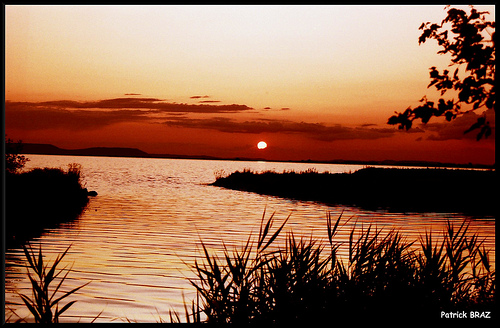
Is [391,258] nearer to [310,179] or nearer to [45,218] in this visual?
[45,218]

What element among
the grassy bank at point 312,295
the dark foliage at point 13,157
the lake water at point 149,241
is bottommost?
the lake water at point 149,241

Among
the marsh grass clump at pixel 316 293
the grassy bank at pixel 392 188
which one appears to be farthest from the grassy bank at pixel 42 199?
the marsh grass clump at pixel 316 293

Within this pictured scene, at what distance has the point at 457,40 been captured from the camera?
5586mm

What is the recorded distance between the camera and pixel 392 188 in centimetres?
4453

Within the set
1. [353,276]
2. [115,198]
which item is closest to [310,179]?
[115,198]

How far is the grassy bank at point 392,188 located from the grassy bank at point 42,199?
60.5ft

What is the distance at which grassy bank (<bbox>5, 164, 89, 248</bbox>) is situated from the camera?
27.1 metres

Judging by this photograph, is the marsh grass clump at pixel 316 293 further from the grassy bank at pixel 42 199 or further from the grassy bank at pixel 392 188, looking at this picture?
the grassy bank at pixel 392 188

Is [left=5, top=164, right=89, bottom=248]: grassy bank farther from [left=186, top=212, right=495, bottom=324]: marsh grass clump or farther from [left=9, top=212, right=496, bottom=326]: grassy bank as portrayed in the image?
[left=186, top=212, right=495, bottom=324]: marsh grass clump

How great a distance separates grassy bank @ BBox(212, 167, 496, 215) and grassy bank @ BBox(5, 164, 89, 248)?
18.4 metres

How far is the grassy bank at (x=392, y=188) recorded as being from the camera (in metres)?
38.2

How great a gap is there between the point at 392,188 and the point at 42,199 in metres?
28.4

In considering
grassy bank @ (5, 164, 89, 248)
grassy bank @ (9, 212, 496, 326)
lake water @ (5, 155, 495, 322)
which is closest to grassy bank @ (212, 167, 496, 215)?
lake water @ (5, 155, 495, 322)

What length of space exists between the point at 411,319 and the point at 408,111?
11.7 ft
